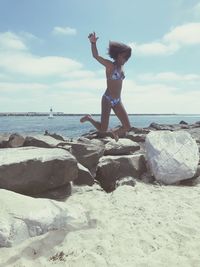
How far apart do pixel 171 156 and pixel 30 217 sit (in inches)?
192

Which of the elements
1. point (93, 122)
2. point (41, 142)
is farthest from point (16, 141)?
point (93, 122)

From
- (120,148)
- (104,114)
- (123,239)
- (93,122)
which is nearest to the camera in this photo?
(123,239)

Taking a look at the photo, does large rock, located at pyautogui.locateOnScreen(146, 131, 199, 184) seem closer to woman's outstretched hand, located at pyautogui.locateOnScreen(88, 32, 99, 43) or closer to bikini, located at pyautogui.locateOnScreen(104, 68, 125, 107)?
bikini, located at pyautogui.locateOnScreen(104, 68, 125, 107)

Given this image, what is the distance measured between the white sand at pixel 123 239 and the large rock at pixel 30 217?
0.13 m

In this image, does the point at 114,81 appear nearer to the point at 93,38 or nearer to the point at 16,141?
the point at 93,38

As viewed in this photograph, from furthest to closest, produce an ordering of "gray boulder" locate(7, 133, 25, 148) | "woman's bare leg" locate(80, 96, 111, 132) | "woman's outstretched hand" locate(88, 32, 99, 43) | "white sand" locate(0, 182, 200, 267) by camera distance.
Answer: "gray boulder" locate(7, 133, 25, 148), "woman's bare leg" locate(80, 96, 111, 132), "woman's outstretched hand" locate(88, 32, 99, 43), "white sand" locate(0, 182, 200, 267)

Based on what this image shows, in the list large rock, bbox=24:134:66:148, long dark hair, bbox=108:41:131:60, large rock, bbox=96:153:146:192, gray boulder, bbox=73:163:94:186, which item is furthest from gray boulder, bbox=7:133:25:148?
long dark hair, bbox=108:41:131:60

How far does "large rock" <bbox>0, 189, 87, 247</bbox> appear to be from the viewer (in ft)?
17.7

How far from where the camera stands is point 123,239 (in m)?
5.57

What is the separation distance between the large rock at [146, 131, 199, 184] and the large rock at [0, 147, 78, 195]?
2.48 m

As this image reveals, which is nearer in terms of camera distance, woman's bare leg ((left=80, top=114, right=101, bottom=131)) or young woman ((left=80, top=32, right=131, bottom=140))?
young woman ((left=80, top=32, right=131, bottom=140))

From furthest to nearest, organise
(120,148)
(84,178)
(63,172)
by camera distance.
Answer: (120,148)
(84,178)
(63,172)

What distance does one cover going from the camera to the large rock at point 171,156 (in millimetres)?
9328

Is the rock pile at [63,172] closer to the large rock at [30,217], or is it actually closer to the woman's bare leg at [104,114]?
the large rock at [30,217]
